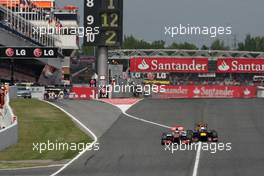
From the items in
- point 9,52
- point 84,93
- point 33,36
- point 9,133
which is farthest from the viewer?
point 33,36

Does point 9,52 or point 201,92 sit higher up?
point 9,52

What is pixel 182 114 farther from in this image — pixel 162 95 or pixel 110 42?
pixel 162 95

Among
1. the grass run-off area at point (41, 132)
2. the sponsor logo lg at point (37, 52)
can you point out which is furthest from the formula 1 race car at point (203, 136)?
the sponsor logo lg at point (37, 52)

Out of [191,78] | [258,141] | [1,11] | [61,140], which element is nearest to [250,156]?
[258,141]

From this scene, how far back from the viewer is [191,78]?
11306 cm

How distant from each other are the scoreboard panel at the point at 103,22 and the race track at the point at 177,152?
5966 millimetres

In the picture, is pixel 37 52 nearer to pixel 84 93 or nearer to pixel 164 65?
pixel 84 93


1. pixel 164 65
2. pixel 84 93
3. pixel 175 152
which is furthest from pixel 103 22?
pixel 164 65

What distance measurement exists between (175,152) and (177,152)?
90mm

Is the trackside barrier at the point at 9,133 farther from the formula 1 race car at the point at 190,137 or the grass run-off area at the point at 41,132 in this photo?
the formula 1 race car at the point at 190,137

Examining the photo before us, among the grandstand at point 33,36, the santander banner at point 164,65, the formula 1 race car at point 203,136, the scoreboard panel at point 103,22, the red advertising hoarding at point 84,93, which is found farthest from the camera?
the santander banner at point 164,65

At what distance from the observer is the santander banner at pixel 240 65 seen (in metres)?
79.6

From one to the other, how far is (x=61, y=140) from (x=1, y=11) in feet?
115

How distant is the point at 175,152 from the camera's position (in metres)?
25.6
